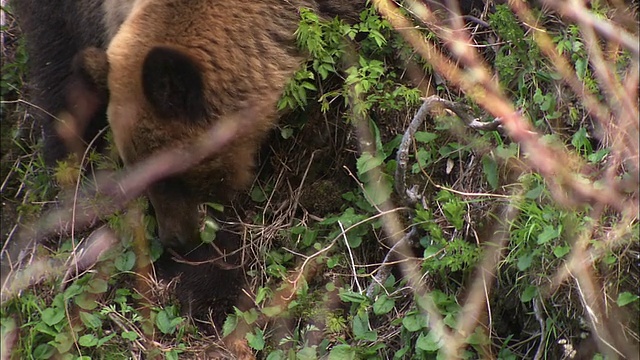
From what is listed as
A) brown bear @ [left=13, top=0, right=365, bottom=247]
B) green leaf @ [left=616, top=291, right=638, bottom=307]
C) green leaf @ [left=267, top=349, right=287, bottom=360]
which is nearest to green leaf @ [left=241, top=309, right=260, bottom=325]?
green leaf @ [left=267, top=349, right=287, bottom=360]

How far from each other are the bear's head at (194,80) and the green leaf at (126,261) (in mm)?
394

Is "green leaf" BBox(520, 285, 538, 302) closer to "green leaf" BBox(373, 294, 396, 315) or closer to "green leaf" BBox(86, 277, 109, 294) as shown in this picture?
"green leaf" BBox(373, 294, 396, 315)

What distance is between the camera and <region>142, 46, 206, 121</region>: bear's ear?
3652 mm

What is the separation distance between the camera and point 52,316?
411 centimetres

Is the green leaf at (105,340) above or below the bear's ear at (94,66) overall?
below

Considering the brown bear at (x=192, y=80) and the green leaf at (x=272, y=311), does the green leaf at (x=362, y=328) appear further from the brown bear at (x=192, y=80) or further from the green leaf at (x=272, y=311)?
the brown bear at (x=192, y=80)

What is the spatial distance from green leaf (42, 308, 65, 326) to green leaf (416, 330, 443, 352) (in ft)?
5.75

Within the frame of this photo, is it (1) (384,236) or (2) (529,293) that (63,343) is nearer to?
(1) (384,236)

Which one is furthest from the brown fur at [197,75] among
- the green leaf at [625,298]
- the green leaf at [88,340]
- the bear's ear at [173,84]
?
the green leaf at [625,298]

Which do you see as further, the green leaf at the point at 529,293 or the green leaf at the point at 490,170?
the green leaf at the point at 490,170

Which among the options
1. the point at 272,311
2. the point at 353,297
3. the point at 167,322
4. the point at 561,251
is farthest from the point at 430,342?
the point at 167,322

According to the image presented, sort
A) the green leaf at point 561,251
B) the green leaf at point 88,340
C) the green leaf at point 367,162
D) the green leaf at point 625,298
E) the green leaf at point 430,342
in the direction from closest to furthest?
1. the green leaf at point 625,298
2. the green leaf at point 561,251
3. the green leaf at point 430,342
4. the green leaf at point 367,162
5. the green leaf at point 88,340

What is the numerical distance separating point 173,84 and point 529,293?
5.56 feet

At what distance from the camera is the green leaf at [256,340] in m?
3.79
